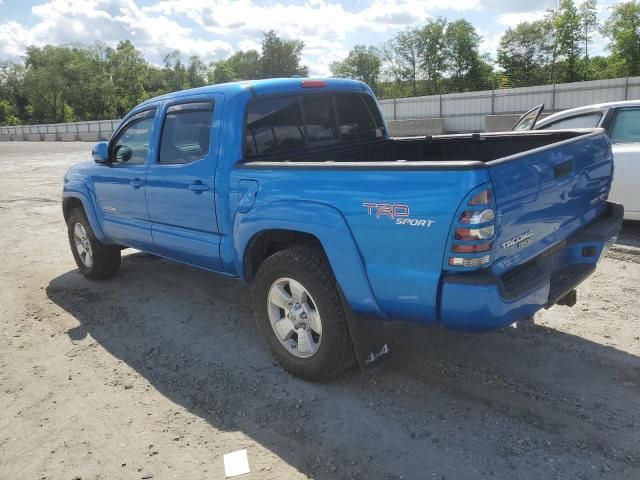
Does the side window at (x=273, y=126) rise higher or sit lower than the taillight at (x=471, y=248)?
higher

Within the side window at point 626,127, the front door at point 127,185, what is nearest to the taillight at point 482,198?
the front door at point 127,185

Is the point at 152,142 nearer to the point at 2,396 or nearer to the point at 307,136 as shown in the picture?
the point at 307,136

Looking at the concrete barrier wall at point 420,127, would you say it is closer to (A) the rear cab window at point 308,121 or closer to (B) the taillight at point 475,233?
(A) the rear cab window at point 308,121

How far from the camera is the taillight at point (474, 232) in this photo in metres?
2.57

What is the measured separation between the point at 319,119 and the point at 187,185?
46.7 inches

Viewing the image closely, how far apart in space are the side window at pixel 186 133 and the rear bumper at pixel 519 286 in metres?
2.22

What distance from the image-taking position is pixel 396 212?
9.13 ft

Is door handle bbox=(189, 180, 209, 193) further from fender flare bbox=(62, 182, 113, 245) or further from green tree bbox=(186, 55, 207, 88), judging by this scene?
green tree bbox=(186, 55, 207, 88)

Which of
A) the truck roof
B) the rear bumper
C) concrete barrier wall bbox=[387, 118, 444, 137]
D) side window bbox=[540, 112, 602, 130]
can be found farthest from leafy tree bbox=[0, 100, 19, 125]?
the rear bumper

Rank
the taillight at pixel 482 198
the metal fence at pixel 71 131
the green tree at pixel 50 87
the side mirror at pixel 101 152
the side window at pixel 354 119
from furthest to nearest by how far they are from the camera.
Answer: the green tree at pixel 50 87, the metal fence at pixel 71 131, the side mirror at pixel 101 152, the side window at pixel 354 119, the taillight at pixel 482 198

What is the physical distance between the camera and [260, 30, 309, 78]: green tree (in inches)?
4023

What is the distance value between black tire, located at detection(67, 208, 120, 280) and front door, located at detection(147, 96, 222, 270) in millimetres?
1398

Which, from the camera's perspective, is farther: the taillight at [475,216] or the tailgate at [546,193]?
the tailgate at [546,193]

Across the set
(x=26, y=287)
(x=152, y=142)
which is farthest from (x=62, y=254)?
(x=152, y=142)
